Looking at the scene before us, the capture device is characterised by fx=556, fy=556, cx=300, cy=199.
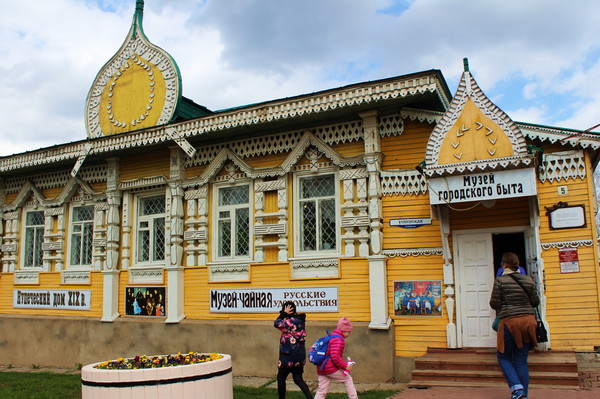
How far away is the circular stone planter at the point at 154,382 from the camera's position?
6.30m

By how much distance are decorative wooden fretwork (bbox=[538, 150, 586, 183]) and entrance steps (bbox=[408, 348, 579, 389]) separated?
2.82 m

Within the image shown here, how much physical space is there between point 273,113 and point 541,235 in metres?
5.29

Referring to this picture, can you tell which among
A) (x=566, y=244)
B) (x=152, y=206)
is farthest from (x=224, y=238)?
(x=566, y=244)

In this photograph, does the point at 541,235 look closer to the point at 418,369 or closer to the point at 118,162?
the point at 418,369

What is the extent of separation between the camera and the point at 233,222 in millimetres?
11797

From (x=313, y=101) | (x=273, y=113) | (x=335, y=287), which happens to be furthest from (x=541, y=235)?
(x=273, y=113)

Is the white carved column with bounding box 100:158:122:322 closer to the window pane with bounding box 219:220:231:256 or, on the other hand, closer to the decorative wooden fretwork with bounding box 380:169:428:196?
the window pane with bounding box 219:220:231:256

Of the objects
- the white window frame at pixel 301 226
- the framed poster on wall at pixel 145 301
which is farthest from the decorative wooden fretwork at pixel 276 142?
the framed poster on wall at pixel 145 301

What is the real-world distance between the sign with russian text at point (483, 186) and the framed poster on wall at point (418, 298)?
1653mm

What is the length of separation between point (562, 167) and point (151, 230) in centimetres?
870

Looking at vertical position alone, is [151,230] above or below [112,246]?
above

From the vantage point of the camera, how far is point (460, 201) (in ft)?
29.2

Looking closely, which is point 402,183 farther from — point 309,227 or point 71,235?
point 71,235

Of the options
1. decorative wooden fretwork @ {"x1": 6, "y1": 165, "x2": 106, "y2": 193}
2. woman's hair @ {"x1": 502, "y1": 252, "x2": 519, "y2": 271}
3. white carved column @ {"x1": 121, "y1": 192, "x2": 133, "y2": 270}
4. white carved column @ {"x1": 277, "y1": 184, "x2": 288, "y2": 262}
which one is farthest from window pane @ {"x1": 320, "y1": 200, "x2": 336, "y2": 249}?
A: decorative wooden fretwork @ {"x1": 6, "y1": 165, "x2": 106, "y2": 193}
